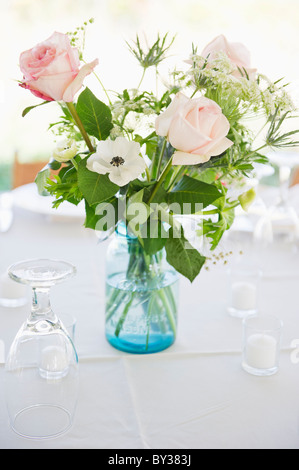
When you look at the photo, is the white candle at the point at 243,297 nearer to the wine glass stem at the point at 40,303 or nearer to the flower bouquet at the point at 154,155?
the flower bouquet at the point at 154,155

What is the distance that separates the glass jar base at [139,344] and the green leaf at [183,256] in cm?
18

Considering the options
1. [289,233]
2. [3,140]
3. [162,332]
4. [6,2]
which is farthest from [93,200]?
[6,2]

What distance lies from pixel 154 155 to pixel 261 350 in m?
0.35

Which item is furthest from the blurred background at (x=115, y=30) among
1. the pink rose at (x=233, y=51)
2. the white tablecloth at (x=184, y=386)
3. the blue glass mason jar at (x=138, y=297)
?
the pink rose at (x=233, y=51)

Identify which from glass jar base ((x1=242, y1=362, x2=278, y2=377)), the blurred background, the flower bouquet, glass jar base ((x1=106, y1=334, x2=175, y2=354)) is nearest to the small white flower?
the flower bouquet

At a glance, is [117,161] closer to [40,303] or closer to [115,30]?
[40,303]

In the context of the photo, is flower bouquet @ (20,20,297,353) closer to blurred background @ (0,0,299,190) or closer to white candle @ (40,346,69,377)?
white candle @ (40,346,69,377)

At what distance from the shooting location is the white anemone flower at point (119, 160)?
2.29ft

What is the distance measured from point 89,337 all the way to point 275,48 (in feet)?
15.3

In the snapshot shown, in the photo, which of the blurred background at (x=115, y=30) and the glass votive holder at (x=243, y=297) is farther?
the blurred background at (x=115, y=30)

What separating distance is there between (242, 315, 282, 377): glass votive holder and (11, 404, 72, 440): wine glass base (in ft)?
1.01

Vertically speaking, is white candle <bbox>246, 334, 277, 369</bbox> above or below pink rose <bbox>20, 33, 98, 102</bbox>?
below

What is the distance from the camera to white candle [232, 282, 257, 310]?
106 centimetres

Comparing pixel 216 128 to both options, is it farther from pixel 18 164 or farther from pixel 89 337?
pixel 18 164
